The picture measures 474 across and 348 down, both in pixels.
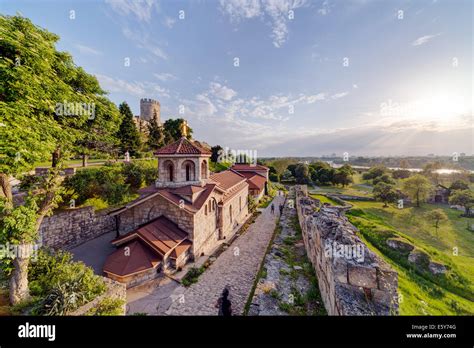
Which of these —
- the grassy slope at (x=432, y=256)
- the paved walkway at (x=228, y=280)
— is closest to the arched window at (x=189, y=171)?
the paved walkway at (x=228, y=280)

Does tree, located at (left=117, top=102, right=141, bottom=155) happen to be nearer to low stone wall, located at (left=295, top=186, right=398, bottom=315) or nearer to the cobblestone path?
the cobblestone path

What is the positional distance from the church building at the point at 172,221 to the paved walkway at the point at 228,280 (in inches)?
70.5

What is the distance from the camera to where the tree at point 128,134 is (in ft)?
99.9

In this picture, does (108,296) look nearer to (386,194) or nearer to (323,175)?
(386,194)

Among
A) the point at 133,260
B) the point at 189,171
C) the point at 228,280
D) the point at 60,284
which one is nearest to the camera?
the point at 60,284

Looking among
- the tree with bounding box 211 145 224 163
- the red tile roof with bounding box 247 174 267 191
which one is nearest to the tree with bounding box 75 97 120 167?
the red tile roof with bounding box 247 174 267 191

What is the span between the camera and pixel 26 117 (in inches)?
207

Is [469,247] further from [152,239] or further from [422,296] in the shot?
[152,239]

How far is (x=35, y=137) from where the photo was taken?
5.22 m

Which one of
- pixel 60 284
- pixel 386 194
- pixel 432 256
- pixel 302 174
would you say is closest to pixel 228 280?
pixel 60 284

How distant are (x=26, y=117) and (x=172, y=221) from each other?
9102 millimetres

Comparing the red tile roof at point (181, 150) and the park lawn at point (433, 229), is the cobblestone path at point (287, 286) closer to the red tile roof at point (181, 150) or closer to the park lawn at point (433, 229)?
the red tile roof at point (181, 150)

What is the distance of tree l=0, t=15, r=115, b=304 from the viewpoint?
4.89m
